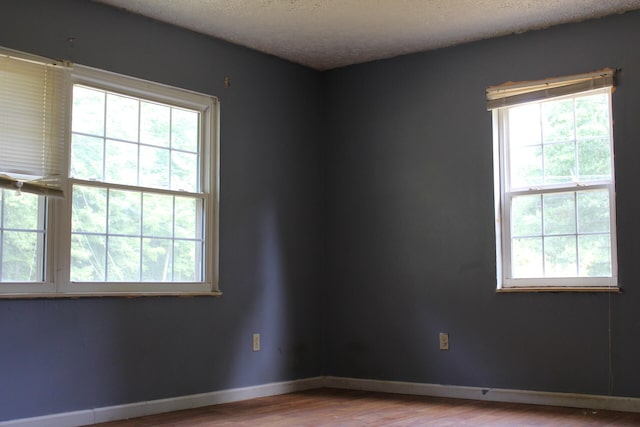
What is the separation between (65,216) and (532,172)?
9.94 feet

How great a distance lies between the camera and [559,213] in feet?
16.6

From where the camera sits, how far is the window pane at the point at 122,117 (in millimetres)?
4633

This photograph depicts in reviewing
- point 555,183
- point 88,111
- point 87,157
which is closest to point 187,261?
point 87,157

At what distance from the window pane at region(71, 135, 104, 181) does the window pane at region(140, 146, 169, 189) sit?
0.30 meters

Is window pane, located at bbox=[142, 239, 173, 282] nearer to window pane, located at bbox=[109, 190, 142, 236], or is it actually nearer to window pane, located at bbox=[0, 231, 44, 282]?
window pane, located at bbox=[109, 190, 142, 236]

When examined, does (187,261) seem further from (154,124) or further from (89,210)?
(154,124)

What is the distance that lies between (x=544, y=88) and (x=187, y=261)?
104 inches

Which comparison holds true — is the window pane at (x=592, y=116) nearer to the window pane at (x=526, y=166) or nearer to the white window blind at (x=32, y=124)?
the window pane at (x=526, y=166)

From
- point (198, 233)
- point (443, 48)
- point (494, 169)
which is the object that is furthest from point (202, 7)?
point (494, 169)

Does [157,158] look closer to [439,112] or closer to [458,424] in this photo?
[439,112]

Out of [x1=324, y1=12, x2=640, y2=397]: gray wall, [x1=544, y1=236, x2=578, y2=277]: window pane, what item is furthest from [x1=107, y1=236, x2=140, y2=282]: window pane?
[x1=544, y1=236, x2=578, y2=277]: window pane

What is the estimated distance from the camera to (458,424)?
14.0 ft

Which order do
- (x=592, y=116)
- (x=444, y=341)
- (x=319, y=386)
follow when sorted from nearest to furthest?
(x=592, y=116), (x=444, y=341), (x=319, y=386)

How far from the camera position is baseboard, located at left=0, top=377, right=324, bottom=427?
4137 millimetres
